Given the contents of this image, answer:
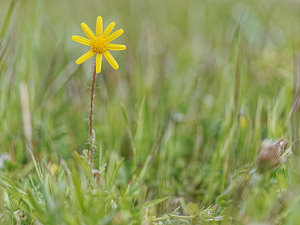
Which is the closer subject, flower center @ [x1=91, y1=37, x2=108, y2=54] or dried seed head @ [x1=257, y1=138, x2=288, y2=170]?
dried seed head @ [x1=257, y1=138, x2=288, y2=170]

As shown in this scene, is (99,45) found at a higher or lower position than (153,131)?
higher


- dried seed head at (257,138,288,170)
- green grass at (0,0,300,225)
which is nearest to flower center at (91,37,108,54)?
green grass at (0,0,300,225)

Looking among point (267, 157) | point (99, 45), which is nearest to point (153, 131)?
point (99, 45)

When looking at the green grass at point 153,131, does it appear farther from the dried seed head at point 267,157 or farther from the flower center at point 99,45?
the flower center at point 99,45

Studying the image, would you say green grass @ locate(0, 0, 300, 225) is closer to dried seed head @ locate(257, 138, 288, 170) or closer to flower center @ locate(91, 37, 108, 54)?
dried seed head @ locate(257, 138, 288, 170)

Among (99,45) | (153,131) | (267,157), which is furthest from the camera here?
(153,131)

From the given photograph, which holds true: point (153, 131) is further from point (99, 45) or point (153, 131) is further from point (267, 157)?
point (267, 157)
